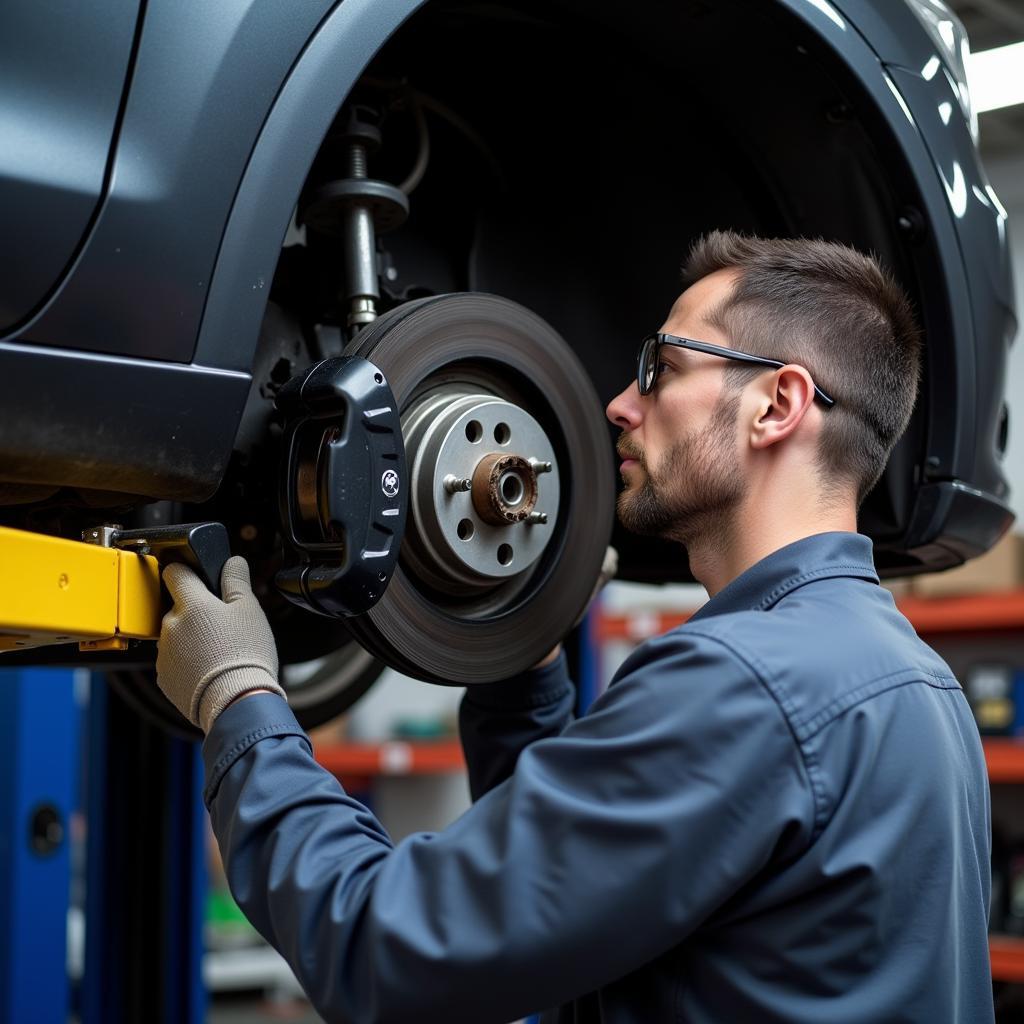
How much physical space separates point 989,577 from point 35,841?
2.74 meters

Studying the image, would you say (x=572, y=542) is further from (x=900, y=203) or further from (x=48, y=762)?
(x=48, y=762)

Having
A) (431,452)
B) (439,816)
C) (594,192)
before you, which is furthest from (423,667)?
(439,816)

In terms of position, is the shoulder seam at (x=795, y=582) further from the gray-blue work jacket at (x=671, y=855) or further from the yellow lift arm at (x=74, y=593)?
the yellow lift arm at (x=74, y=593)

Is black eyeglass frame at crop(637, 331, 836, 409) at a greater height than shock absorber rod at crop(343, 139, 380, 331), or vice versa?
shock absorber rod at crop(343, 139, 380, 331)

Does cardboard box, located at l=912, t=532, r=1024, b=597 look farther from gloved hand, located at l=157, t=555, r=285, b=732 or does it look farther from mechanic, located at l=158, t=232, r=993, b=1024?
gloved hand, located at l=157, t=555, r=285, b=732

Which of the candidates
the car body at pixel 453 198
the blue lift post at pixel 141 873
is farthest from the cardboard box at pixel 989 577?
the blue lift post at pixel 141 873

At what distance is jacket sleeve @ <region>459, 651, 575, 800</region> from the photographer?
1241mm

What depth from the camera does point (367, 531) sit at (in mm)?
855

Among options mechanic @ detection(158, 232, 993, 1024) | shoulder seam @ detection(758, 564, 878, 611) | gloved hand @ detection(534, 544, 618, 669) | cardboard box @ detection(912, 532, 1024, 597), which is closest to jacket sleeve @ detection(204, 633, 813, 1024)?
mechanic @ detection(158, 232, 993, 1024)

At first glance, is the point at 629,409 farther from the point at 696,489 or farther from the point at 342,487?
the point at 342,487

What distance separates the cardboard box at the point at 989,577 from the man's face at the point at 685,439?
9.01 ft

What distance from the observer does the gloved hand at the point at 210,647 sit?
82 centimetres

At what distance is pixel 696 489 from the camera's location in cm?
99

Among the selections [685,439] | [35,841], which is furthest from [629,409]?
[35,841]
